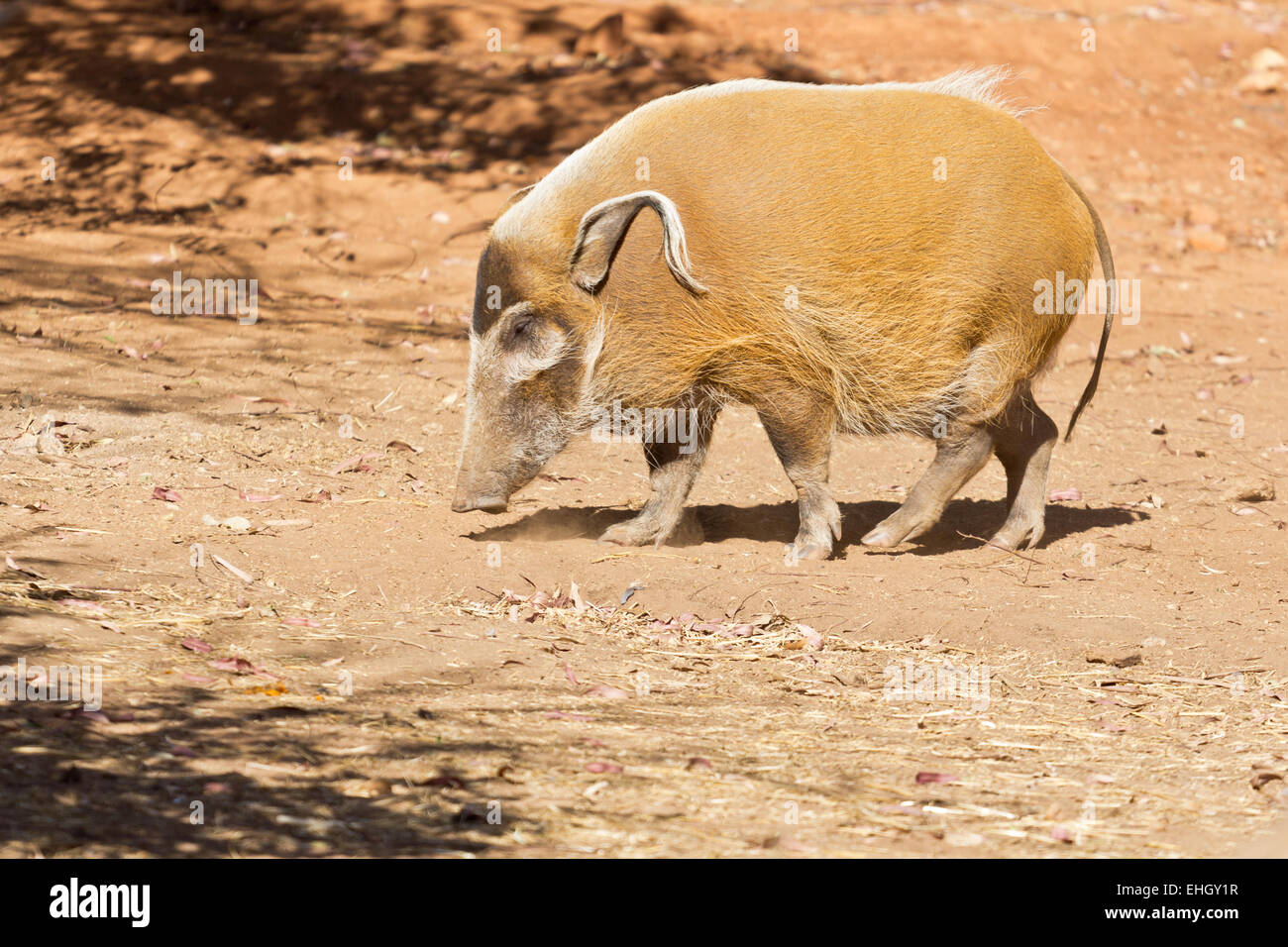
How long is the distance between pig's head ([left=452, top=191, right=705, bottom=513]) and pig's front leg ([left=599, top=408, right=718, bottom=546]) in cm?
42

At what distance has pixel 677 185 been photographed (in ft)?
18.3

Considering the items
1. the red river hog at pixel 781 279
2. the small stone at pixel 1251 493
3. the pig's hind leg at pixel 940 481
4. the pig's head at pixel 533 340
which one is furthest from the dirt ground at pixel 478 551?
the red river hog at pixel 781 279

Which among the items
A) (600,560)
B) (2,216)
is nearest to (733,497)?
(600,560)

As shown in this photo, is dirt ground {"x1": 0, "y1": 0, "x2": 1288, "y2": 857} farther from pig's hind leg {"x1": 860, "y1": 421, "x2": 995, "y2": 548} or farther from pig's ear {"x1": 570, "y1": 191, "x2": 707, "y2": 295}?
pig's ear {"x1": 570, "y1": 191, "x2": 707, "y2": 295}

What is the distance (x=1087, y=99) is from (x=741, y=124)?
1018 centimetres

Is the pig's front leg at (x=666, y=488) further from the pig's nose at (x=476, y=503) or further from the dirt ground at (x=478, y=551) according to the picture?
the pig's nose at (x=476, y=503)

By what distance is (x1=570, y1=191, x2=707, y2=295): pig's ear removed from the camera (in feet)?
17.7

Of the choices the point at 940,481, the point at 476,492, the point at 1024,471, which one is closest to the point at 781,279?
the point at 940,481

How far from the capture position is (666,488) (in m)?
6.17

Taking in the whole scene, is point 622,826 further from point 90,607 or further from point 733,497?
point 733,497

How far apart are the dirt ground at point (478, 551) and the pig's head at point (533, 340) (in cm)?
40

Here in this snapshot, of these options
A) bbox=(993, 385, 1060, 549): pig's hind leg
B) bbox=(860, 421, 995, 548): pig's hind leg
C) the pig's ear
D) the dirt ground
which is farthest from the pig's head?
bbox=(993, 385, 1060, 549): pig's hind leg

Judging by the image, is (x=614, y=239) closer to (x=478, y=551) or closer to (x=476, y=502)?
(x=476, y=502)

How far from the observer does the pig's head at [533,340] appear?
5539 millimetres
